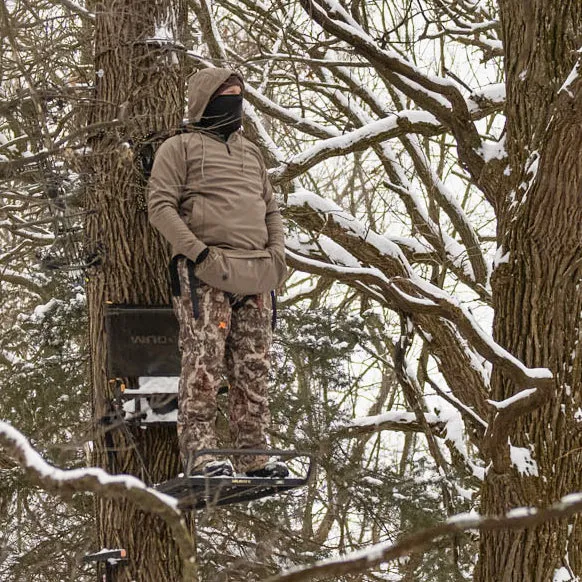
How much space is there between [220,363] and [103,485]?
2524 millimetres

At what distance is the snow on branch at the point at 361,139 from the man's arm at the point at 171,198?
7.26 ft

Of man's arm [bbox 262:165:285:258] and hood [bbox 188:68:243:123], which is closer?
hood [bbox 188:68:243:123]

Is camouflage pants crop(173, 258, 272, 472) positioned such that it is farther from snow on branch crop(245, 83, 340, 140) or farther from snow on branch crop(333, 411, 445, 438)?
snow on branch crop(245, 83, 340, 140)

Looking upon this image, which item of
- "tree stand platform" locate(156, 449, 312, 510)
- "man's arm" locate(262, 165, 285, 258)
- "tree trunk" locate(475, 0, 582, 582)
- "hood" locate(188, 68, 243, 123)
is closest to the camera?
"tree stand platform" locate(156, 449, 312, 510)

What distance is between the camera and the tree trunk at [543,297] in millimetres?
5383

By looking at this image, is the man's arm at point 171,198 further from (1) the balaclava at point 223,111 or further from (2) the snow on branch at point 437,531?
(2) the snow on branch at point 437,531

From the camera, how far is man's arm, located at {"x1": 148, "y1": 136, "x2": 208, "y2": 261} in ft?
15.2

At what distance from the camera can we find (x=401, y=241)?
898 cm

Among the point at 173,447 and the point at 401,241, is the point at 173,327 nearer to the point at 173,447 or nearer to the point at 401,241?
the point at 173,447

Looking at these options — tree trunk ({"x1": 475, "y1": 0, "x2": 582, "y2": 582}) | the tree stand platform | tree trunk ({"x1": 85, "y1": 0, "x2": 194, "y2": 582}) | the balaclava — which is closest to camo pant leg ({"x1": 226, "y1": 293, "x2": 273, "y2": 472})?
the tree stand platform

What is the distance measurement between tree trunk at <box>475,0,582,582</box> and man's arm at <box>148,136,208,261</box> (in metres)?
1.81

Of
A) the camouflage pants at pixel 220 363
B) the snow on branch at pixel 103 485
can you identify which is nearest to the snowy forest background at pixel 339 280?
the snow on branch at pixel 103 485

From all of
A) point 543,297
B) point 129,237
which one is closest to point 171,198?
point 129,237

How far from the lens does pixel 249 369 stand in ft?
16.2
